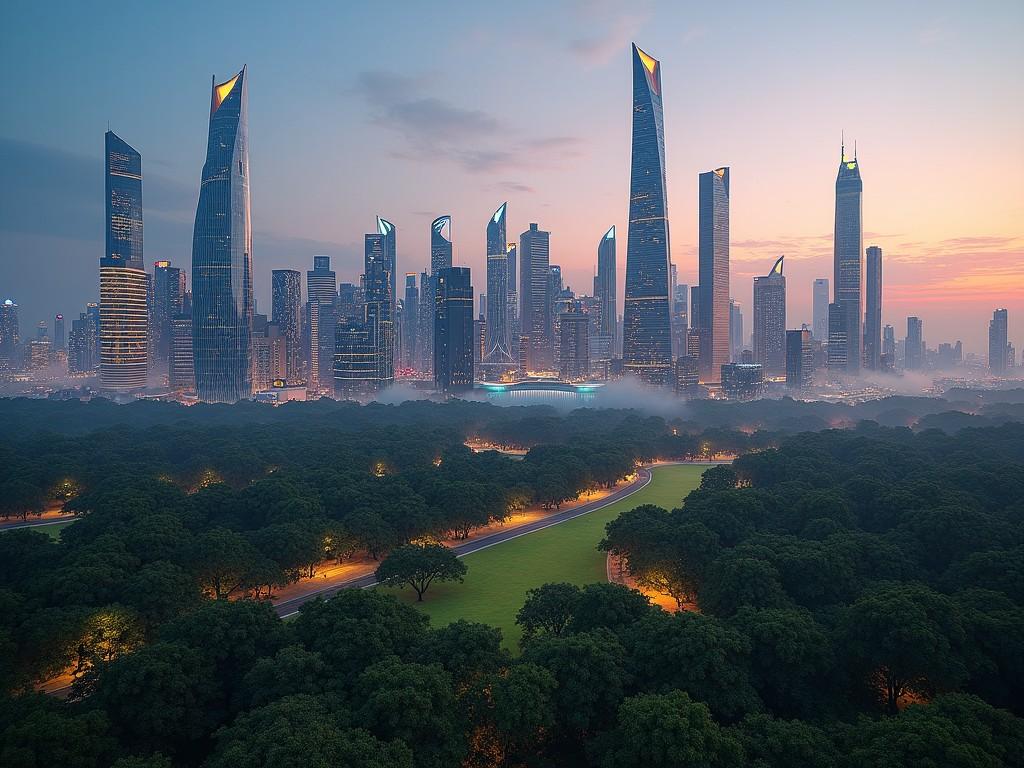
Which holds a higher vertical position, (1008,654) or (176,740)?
(1008,654)

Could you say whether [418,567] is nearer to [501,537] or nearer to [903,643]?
[501,537]

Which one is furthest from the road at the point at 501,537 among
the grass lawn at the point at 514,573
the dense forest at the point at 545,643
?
the dense forest at the point at 545,643

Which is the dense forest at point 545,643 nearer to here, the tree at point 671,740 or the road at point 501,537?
the tree at point 671,740

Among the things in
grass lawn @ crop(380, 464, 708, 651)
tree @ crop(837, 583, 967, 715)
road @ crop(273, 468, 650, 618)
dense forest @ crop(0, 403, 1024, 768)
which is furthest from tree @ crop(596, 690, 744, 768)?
road @ crop(273, 468, 650, 618)

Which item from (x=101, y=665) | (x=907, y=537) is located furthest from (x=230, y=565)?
(x=907, y=537)

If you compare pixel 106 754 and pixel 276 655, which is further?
pixel 276 655

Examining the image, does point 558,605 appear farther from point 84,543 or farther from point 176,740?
point 84,543

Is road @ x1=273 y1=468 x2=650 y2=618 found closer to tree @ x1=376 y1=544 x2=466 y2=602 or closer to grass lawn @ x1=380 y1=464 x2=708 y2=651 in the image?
grass lawn @ x1=380 y1=464 x2=708 y2=651
